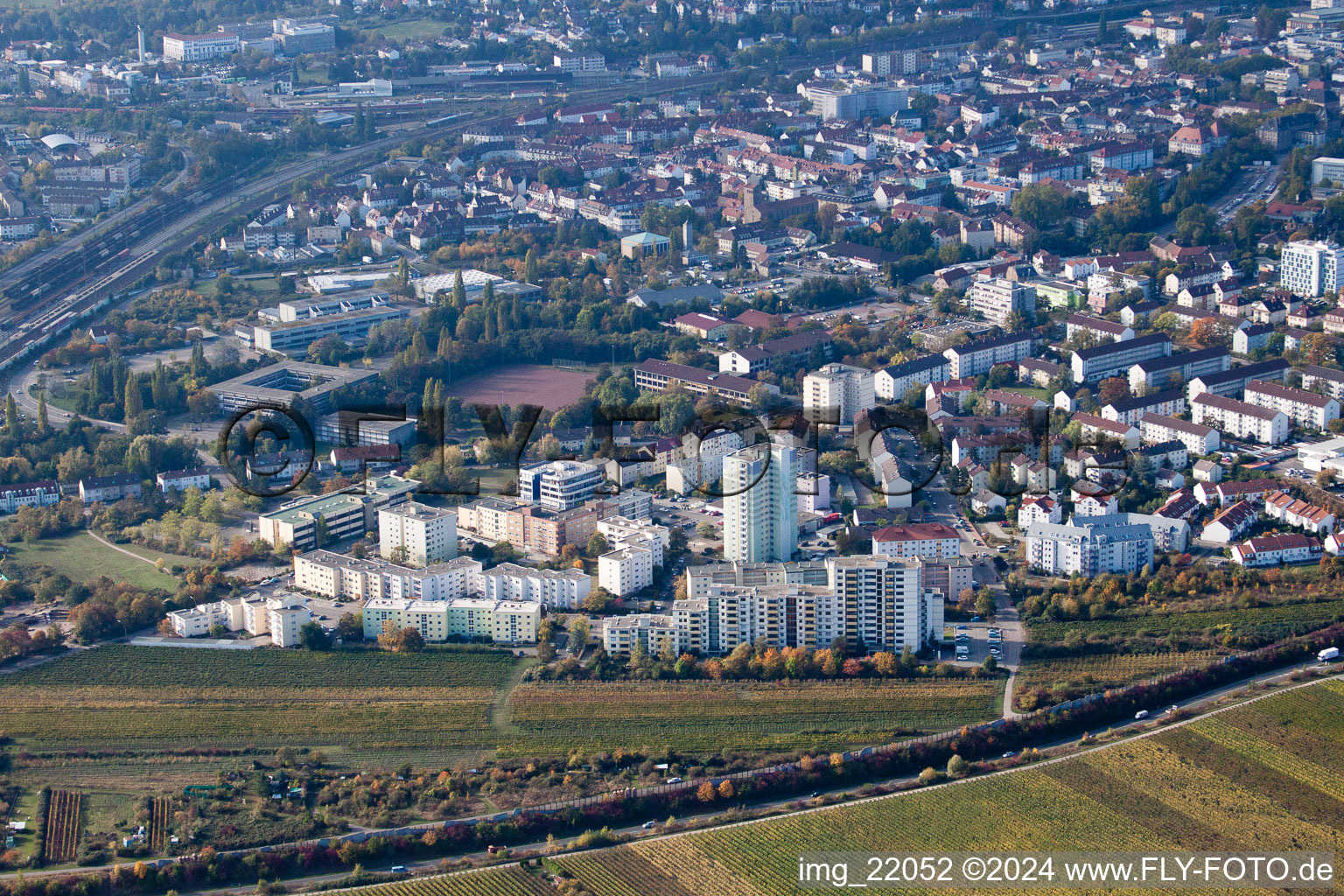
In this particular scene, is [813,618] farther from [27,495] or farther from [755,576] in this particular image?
[27,495]

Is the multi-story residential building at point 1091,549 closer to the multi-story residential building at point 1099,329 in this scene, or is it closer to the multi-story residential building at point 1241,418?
the multi-story residential building at point 1241,418

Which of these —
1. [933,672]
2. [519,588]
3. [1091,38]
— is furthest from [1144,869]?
[1091,38]

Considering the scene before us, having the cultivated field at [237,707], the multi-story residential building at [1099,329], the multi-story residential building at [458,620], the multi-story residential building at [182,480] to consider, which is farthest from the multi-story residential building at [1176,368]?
the multi-story residential building at [182,480]

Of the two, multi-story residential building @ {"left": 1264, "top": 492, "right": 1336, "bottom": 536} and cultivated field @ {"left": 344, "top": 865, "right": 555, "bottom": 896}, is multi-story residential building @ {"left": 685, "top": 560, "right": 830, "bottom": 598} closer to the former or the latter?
cultivated field @ {"left": 344, "top": 865, "right": 555, "bottom": 896}

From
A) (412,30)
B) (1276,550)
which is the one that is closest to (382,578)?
(1276,550)

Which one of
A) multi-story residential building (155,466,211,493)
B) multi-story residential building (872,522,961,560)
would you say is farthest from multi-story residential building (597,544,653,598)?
multi-story residential building (155,466,211,493)

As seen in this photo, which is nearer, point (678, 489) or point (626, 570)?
point (626, 570)
